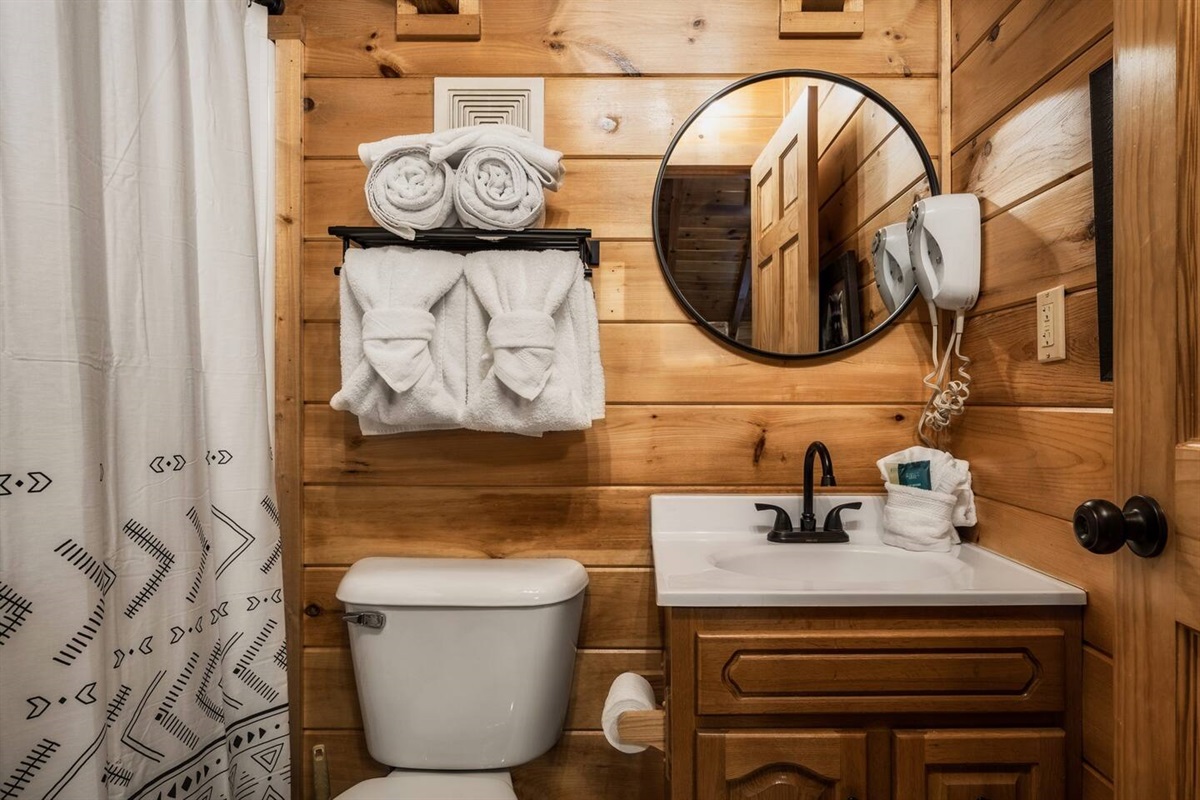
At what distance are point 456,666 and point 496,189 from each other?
34.9 inches

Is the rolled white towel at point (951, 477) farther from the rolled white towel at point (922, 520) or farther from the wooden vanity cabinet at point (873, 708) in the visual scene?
the wooden vanity cabinet at point (873, 708)

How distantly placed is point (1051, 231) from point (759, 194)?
1.75 ft

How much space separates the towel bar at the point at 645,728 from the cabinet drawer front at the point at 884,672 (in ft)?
0.42

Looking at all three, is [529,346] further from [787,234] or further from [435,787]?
[435,787]

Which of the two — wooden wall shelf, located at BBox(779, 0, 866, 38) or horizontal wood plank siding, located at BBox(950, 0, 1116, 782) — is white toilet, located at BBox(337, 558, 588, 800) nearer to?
horizontal wood plank siding, located at BBox(950, 0, 1116, 782)

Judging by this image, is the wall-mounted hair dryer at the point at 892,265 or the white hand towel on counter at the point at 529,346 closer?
the white hand towel on counter at the point at 529,346

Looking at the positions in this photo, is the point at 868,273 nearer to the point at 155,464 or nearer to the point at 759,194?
the point at 759,194

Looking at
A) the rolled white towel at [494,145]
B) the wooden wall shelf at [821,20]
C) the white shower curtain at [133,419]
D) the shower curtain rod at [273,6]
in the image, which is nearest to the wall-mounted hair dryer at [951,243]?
the wooden wall shelf at [821,20]

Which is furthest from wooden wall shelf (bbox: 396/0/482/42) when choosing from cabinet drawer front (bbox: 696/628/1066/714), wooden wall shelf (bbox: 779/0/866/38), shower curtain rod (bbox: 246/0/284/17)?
cabinet drawer front (bbox: 696/628/1066/714)

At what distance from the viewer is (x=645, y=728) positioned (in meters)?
1.07

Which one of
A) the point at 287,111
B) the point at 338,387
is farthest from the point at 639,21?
the point at 338,387

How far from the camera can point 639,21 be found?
1.43m

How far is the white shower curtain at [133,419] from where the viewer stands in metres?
0.70

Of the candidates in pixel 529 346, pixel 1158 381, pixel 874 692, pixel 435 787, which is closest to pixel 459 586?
pixel 435 787
